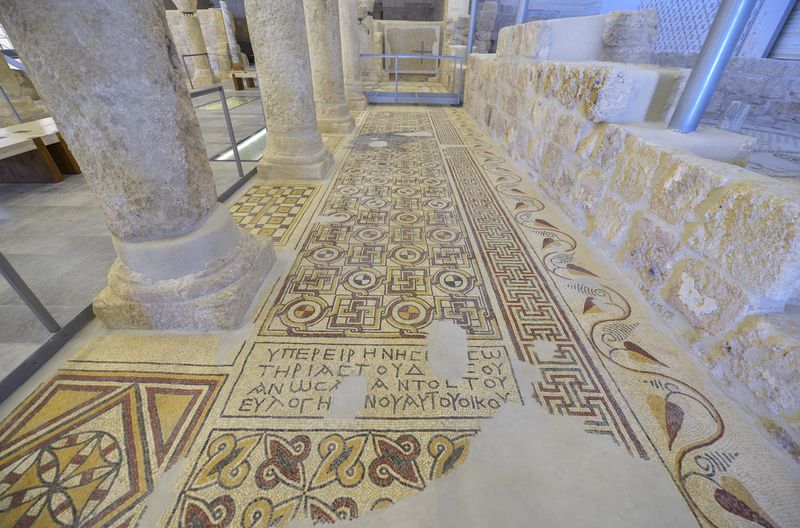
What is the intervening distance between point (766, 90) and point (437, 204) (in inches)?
204

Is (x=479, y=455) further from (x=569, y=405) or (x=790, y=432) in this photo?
(x=790, y=432)

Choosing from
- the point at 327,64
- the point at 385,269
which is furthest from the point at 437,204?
the point at 327,64

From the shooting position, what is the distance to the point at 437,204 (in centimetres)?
253

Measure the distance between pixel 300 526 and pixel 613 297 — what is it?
1529 mm

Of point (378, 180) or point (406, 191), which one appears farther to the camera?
point (378, 180)

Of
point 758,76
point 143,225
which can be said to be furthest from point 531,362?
point 758,76

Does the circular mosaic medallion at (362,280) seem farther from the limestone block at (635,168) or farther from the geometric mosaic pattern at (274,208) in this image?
the limestone block at (635,168)

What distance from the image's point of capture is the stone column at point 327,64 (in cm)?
360

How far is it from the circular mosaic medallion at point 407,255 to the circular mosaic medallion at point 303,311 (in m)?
0.50

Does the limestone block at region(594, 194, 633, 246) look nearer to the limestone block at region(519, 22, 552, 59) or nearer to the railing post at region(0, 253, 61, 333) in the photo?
the limestone block at region(519, 22, 552, 59)

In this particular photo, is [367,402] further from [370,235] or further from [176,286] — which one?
[370,235]

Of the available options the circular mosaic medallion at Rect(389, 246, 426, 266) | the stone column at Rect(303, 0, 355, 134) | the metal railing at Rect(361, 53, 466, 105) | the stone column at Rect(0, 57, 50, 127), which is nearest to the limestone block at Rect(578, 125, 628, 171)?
the circular mosaic medallion at Rect(389, 246, 426, 266)

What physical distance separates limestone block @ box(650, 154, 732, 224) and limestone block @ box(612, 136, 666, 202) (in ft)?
0.17

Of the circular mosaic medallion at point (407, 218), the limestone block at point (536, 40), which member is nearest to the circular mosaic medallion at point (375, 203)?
the circular mosaic medallion at point (407, 218)
